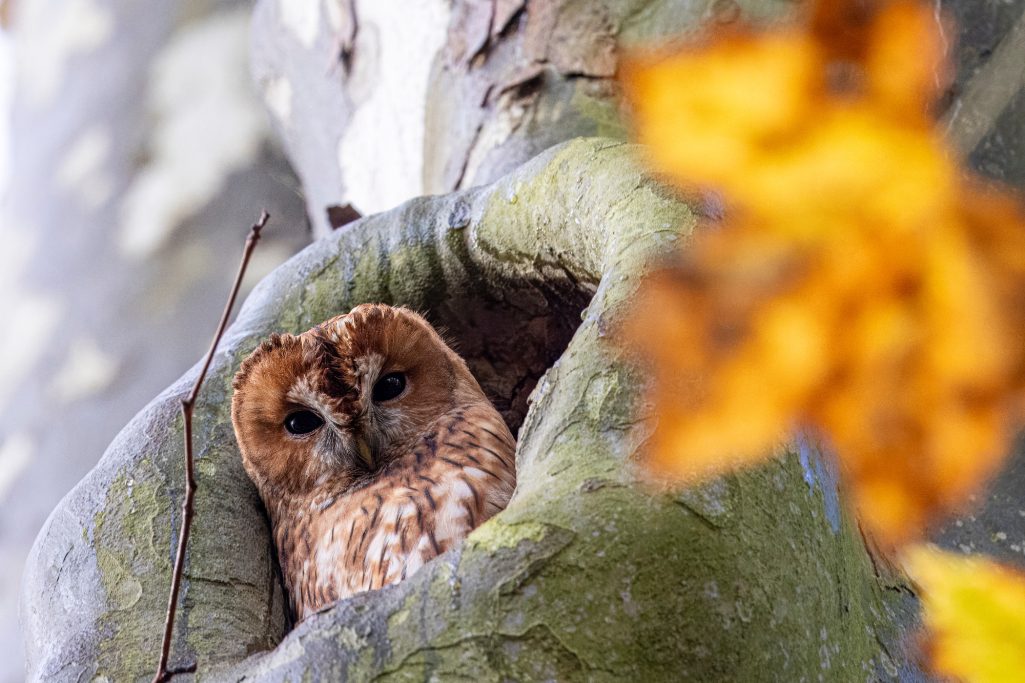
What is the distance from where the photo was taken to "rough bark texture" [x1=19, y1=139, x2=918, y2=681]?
900 millimetres

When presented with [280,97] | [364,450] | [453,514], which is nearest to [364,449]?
[364,450]

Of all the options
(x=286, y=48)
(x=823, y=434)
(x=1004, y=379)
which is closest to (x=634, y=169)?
(x=823, y=434)

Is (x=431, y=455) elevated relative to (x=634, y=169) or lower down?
lower down

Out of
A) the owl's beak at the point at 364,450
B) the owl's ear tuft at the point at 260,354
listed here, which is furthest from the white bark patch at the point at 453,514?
the owl's ear tuft at the point at 260,354

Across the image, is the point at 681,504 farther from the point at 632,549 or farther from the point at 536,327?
the point at 536,327

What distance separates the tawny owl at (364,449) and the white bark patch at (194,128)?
5.66 ft

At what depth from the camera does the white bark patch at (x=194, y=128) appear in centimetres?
316

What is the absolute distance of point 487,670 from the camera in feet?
2.87

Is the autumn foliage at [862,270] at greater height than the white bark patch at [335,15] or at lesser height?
lesser

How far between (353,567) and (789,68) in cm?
96

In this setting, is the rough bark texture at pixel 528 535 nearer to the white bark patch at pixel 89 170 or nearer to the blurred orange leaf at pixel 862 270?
the blurred orange leaf at pixel 862 270

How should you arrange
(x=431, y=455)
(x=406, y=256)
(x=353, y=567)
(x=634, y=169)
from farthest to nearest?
(x=406, y=256), (x=431, y=455), (x=353, y=567), (x=634, y=169)

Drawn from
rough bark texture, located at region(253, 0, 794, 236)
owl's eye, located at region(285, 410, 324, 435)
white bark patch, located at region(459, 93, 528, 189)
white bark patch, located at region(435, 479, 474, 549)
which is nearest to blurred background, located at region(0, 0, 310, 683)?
rough bark texture, located at region(253, 0, 794, 236)

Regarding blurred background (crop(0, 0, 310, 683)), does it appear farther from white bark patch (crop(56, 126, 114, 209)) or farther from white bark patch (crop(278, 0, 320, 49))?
white bark patch (crop(278, 0, 320, 49))
